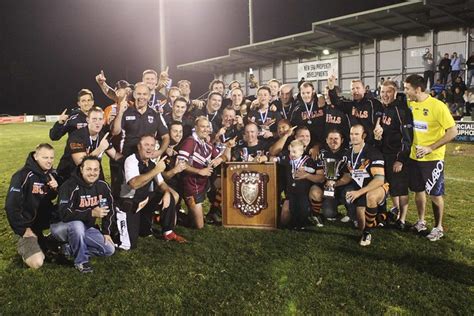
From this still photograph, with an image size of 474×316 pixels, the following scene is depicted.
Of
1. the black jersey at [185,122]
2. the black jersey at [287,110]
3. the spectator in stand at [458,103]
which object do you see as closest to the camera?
the black jersey at [185,122]

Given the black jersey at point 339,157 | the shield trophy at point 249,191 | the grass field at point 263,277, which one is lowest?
the grass field at point 263,277

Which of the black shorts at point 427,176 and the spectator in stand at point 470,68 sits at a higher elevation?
the spectator in stand at point 470,68

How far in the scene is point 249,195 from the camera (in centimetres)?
571

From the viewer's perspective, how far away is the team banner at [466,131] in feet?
51.2

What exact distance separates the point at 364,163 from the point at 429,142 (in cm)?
85

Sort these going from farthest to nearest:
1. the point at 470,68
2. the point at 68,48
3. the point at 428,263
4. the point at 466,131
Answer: the point at 68,48, the point at 470,68, the point at 466,131, the point at 428,263

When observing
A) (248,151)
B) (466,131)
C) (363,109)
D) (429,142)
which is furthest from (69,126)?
(466,131)

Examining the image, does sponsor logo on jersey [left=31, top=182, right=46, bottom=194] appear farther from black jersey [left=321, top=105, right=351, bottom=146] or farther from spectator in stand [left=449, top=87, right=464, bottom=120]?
spectator in stand [left=449, top=87, right=464, bottom=120]

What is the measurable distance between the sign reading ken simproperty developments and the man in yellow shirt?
74.4 feet

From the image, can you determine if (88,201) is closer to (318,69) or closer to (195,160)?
(195,160)

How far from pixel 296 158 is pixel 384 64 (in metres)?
21.6

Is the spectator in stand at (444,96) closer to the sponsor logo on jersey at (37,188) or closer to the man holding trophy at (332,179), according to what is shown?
the man holding trophy at (332,179)

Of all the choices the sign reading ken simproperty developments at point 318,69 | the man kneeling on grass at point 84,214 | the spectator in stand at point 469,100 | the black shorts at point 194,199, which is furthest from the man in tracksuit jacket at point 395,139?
the sign reading ken simproperty developments at point 318,69

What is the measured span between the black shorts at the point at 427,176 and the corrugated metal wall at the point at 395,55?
19.1 metres
